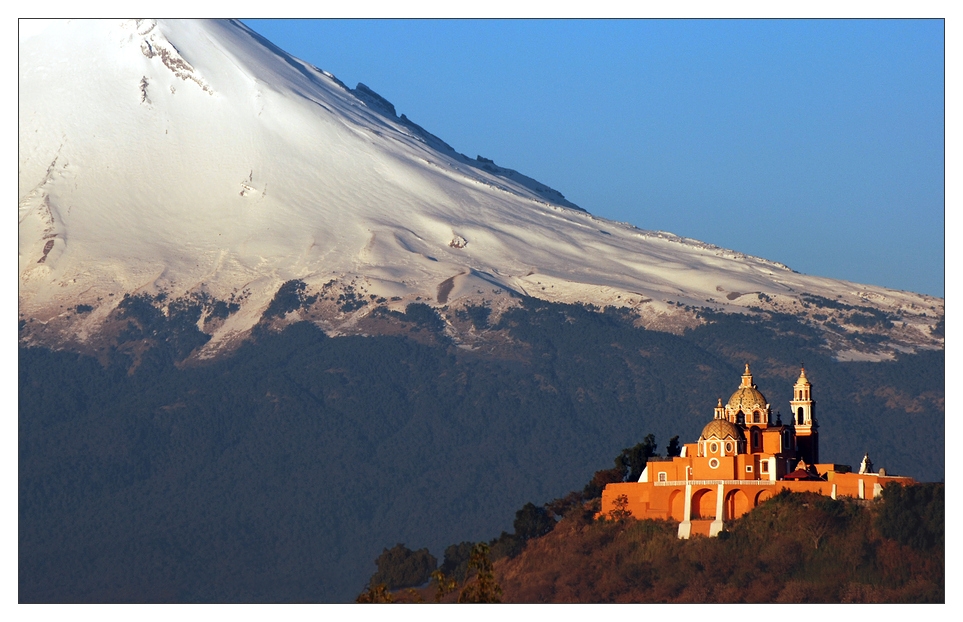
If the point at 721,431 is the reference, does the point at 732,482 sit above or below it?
below

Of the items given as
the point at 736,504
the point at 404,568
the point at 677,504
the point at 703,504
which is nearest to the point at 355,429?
the point at 404,568

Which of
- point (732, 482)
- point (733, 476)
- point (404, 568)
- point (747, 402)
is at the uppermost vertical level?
point (747, 402)

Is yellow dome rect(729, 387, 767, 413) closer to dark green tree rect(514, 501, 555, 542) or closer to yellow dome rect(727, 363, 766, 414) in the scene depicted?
yellow dome rect(727, 363, 766, 414)

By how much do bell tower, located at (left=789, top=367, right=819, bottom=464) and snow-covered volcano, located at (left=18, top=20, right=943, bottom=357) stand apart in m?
57.0

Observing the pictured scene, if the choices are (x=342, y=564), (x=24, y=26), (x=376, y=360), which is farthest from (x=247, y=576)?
(x=24, y=26)

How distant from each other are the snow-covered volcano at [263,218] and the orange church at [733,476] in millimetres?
59181

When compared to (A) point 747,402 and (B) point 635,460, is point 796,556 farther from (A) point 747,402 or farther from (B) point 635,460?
(B) point 635,460

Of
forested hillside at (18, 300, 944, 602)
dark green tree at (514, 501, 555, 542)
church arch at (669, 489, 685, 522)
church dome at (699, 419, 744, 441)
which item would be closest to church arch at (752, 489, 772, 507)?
church dome at (699, 419, 744, 441)

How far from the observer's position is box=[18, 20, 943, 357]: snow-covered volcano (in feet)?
393

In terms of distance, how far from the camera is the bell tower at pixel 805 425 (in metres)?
61.0

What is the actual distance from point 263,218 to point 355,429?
57.6ft

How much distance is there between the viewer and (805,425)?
61.7 meters

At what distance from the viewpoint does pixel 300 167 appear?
423 ft
